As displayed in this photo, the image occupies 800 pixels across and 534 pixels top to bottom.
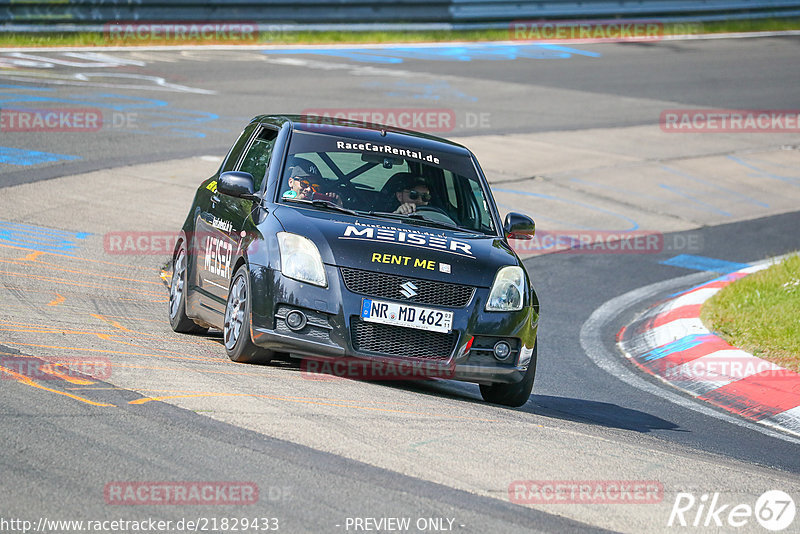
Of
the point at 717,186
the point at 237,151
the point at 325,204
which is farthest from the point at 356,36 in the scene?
the point at 325,204

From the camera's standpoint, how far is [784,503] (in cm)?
535

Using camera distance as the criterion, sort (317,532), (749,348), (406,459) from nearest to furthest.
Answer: (317,532)
(406,459)
(749,348)

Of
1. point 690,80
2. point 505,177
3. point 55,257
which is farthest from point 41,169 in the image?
point 690,80

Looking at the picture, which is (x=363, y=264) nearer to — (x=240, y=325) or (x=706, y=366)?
(x=240, y=325)

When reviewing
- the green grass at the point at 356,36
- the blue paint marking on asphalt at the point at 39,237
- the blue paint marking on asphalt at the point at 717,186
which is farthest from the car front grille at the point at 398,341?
the green grass at the point at 356,36

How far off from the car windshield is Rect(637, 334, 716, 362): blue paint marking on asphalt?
2.70 metres

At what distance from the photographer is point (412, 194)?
26.1ft

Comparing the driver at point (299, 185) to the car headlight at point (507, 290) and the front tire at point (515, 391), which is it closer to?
the car headlight at point (507, 290)

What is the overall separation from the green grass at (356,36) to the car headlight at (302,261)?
18615mm

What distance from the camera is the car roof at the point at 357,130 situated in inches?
321

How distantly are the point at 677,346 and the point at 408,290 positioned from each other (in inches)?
160

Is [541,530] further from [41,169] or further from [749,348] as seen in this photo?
[41,169]

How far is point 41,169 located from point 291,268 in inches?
332

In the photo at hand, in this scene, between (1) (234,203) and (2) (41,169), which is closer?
(1) (234,203)
